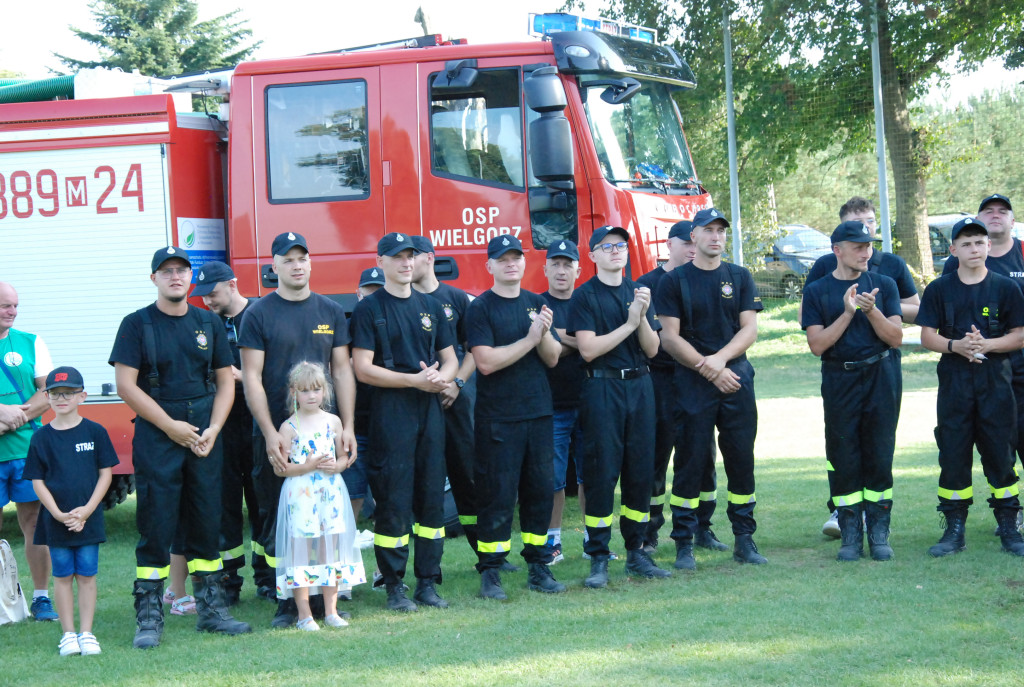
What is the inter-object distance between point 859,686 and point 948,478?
2.57 metres

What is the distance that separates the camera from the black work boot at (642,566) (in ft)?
19.9

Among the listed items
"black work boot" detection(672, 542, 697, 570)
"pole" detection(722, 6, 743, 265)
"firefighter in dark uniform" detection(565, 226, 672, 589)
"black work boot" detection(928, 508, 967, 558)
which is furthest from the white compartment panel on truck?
"pole" detection(722, 6, 743, 265)

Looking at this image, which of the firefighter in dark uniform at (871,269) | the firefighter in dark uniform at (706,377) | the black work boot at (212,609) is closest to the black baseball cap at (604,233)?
the firefighter in dark uniform at (706,377)

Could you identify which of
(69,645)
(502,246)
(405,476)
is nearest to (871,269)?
(502,246)

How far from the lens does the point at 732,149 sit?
1639 cm

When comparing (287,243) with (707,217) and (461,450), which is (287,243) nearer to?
(461,450)

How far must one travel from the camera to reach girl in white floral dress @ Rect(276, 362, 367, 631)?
17.5ft

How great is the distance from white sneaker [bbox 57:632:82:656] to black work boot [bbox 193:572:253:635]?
0.60 m

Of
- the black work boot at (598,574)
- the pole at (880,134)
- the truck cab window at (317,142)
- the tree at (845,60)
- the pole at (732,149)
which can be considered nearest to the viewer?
the black work boot at (598,574)

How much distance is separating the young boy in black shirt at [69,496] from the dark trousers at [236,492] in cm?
82

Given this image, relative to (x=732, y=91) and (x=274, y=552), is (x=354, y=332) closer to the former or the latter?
(x=274, y=552)

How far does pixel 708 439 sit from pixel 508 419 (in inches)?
52.2

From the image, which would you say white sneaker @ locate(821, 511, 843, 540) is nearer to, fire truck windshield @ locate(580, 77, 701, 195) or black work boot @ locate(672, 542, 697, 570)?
black work boot @ locate(672, 542, 697, 570)

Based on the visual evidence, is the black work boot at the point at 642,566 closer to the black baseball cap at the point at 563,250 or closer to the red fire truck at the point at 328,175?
the black baseball cap at the point at 563,250
